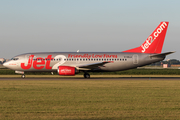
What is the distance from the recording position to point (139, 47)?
3838 cm

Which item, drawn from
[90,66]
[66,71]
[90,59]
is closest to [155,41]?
[90,59]

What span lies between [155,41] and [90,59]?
9.70 m

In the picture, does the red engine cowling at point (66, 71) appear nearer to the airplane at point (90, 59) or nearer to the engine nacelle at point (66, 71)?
the engine nacelle at point (66, 71)

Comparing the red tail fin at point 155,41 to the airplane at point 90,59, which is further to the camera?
the red tail fin at point 155,41

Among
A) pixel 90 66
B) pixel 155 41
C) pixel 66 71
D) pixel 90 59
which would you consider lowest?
pixel 66 71

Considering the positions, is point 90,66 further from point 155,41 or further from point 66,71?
point 155,41

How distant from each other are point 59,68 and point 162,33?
1563 cm

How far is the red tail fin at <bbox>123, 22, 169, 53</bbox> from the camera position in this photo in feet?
124

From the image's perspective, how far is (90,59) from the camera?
36969 mm

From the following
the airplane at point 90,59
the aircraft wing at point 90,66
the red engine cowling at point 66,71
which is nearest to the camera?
the red engine cowling at point 66,71

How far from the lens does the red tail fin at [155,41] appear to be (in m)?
37.8

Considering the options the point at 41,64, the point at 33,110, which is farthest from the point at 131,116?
the point at 41,64

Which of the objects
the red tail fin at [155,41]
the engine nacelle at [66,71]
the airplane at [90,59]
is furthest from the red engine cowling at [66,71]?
the red tail fin at [155,41]

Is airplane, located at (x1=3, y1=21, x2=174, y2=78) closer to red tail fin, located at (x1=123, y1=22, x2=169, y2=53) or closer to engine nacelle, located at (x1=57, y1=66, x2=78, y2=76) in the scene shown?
red tail fin, located at (x1=123, y1=22, x2=169, y2=53)
